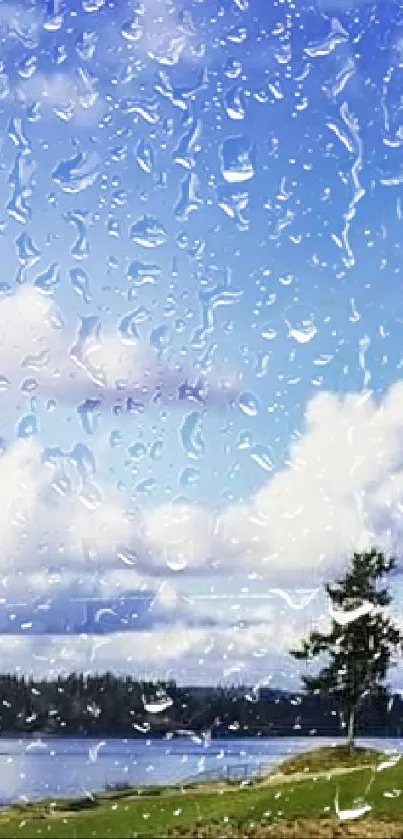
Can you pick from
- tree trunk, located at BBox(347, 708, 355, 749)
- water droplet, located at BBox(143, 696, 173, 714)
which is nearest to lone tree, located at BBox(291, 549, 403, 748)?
tree trunk, located at BBox(347, 708, 355, 749)

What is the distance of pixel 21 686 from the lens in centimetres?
2300

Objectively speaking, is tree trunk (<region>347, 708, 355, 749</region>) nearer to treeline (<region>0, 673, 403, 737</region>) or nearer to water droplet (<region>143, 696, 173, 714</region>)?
treeline (<region>0, 673, 403, 737</region>)

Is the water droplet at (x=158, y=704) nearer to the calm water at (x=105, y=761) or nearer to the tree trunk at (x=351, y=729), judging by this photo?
the calm water at (x=105, y=761)

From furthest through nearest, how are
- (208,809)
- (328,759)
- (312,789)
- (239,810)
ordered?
(328,759) < (312,789) < (208,809) < (239,810)

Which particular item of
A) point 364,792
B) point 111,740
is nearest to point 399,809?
point 364,792

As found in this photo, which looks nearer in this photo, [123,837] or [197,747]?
[123,837]

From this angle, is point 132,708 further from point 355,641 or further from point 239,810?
point 355,641

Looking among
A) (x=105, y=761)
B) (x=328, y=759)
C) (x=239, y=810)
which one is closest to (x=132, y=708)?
(x=105, y=761)

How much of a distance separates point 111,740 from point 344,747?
4973mm

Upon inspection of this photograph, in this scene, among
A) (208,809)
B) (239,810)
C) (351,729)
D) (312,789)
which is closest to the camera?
(239,810)

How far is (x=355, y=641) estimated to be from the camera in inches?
1014

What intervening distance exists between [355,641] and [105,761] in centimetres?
555

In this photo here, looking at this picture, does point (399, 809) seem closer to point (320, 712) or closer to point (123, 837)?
point (320, 712)

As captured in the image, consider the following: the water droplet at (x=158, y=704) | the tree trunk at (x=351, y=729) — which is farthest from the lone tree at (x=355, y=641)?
the water droplet at (x=158, y=704)
